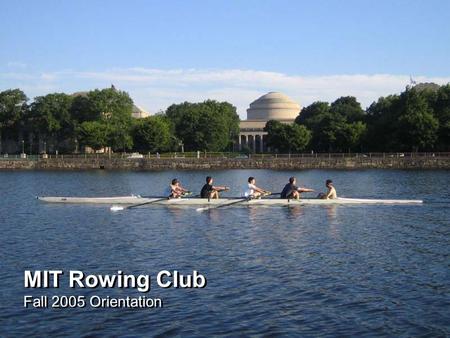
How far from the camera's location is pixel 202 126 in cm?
13425

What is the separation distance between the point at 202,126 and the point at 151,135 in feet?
42.4

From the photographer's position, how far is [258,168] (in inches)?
4087

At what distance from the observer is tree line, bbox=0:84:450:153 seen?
107375mm

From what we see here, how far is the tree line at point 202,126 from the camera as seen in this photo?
107 metres

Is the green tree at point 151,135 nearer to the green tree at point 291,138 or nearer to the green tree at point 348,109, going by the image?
the green tree at point 291,138

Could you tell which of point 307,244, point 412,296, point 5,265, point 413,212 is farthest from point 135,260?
point 413,212

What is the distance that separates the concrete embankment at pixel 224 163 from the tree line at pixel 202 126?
333 inches

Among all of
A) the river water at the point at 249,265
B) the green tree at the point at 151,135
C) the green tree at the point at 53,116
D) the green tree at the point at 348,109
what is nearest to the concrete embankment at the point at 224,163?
the green tree at the point at 151,135

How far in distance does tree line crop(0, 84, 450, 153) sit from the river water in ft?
246

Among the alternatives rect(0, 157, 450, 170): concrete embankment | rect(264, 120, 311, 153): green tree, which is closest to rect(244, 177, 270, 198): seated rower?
rect(0, 157, 450, 170): concrete embankment

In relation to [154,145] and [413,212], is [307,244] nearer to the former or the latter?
[413,212]

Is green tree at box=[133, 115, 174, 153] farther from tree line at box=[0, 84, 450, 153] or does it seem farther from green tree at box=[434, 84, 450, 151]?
green tree at box=[434, 84, 450, 151]

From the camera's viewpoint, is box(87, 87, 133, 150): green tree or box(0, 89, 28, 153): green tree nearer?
box(87, 87, 133, 150): green tree

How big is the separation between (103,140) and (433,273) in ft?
364
